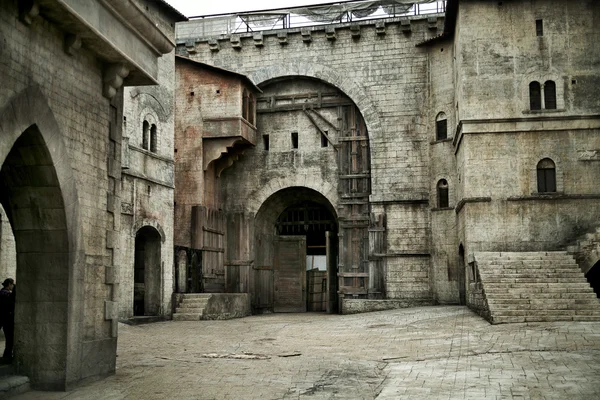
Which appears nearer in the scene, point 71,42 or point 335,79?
point 71,42

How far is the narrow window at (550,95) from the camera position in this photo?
20219mm

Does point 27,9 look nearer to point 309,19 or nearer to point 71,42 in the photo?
point 71,42

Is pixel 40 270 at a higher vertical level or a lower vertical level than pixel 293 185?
lower

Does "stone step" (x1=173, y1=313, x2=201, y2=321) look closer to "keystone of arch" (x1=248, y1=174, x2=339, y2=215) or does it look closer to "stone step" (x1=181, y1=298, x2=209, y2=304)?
"stone step" (x1=181, y1=298, x2=209, y2=304)

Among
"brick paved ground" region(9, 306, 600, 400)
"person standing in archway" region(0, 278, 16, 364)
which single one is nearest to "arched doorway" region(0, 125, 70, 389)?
"brick paved ground" region(9, 306, 600, 400)

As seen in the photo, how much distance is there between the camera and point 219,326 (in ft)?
65.1

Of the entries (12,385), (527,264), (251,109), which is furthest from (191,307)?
(12,385)

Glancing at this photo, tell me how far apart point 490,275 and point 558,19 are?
7812 millimetres

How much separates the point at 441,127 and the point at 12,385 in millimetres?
18206

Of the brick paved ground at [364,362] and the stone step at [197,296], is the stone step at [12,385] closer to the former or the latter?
the brick paved ground at [364,362]

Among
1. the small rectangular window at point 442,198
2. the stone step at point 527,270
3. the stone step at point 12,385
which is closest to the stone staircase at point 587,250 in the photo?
the stone step at point 527,270

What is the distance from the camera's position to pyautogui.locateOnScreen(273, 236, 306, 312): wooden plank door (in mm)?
27703

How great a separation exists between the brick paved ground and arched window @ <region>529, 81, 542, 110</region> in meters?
6.21

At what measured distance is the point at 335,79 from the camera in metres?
25.8
